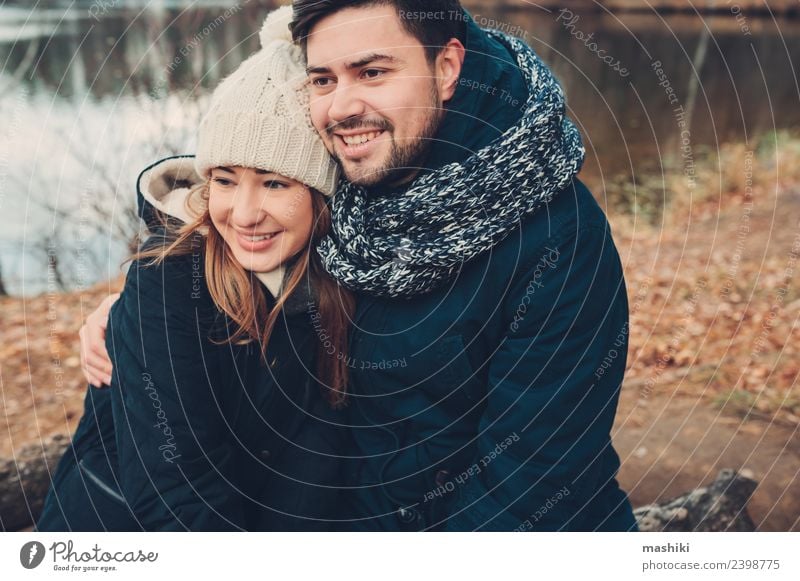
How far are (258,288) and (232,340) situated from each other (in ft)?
0.42

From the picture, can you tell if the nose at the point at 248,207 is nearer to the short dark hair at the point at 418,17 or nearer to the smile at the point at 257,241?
the smile at the point at 257,241

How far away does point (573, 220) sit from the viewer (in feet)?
4.99

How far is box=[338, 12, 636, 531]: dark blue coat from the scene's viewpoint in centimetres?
151

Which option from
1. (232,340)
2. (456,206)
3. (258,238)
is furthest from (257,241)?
(456,206)

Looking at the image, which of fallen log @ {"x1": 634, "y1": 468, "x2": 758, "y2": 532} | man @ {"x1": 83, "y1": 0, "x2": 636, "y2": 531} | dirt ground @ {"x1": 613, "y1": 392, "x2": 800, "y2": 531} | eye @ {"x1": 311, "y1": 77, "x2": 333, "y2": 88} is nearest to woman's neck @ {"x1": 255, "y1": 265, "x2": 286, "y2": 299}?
man @ {"x1": 83, "y1": 0, "x2": 636, "y2": 531}

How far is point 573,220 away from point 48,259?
2.33 meters

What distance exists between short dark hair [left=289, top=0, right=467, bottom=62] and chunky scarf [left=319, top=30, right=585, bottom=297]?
173 mm

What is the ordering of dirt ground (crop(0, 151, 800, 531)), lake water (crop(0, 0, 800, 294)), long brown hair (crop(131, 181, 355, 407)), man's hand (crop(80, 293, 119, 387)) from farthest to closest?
lake water (crop(0, 0, 800, 294)), dirt ground (crop(0, 151, 800, 531)), man's hand (crop(80, 293, 119, 387)), long brown hair (crop(131, 181, 355, 407))

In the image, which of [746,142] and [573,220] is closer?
[573,220]

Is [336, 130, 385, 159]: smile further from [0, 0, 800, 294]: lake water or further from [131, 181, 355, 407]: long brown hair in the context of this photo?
[0, 0, 800, 294]: lake water

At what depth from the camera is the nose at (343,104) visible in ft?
4.99

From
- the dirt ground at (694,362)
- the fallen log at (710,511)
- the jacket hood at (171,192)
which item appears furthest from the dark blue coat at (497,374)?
the dirt ground at (694,362)

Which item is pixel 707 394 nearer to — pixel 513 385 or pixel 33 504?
pixel 513 385
